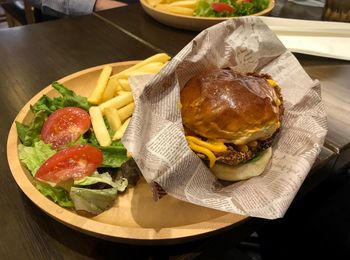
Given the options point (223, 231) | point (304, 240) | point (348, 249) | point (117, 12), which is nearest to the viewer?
point (223, 231)

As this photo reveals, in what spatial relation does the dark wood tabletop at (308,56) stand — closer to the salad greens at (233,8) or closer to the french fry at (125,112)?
the salad greens at (233,8)

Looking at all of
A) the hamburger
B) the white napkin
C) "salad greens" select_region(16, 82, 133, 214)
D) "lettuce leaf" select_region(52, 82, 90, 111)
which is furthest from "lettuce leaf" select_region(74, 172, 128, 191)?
the white napkin

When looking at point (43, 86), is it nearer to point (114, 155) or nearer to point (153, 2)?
point (114, 155)

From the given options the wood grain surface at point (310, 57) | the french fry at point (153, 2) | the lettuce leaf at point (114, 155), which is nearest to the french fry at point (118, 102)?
the lettuce leaf at point (114, 155)

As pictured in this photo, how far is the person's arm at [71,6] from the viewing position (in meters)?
2.44

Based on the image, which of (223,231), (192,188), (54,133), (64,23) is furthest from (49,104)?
(64,23)

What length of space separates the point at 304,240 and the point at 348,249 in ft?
0.61

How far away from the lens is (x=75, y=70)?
1614 mm

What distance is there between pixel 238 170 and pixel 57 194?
0.49 metres

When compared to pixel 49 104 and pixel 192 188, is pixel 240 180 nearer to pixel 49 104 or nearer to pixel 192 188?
pixel 192 188

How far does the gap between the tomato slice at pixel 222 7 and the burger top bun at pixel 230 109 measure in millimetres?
1036

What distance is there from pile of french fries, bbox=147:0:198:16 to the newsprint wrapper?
2.71 ft

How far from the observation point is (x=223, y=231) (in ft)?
2.80

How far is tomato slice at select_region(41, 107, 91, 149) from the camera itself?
106 centimetres
